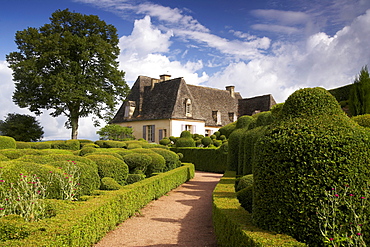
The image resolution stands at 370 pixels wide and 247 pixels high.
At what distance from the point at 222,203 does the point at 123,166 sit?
3958 millimetres

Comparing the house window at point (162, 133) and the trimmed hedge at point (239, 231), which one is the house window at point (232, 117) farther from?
the trimmed hedge at point (239, 231)

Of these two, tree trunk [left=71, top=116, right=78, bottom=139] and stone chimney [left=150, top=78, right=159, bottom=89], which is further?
stone chimney [left=150, top=78, right=159, bottom=89]

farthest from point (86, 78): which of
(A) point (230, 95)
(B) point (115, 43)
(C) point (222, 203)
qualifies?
(C) point (222, 203)

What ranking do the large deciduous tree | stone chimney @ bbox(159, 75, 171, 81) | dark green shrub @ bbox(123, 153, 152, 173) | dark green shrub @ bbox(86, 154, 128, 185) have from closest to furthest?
dark green shrub @ bbox(86, 154, 128, 185) < dark green shrub @ bbox(123, 153, 152, 173) < the large deciduous tree < stone chimney @ bbox(159, 75, 171, 81)

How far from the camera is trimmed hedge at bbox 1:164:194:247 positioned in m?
3.99

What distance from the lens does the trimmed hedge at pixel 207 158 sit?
60.5 feet

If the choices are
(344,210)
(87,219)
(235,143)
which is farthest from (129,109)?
(344,210)

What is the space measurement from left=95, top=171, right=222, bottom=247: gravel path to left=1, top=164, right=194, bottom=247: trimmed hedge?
24 cm

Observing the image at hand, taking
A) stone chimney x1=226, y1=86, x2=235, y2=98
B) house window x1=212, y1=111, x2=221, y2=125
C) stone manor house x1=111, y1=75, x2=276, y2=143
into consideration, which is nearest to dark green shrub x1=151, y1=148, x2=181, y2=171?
stone manor house x1=111, y1=75, x2=276, y2=143

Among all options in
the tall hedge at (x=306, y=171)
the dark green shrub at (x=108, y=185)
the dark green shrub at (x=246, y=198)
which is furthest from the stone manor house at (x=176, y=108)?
the tall hedge at (x=306, y=171)

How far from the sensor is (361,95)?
49.7ft

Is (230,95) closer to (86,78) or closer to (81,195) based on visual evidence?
(86,78)

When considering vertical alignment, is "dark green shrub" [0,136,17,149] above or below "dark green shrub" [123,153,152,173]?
above

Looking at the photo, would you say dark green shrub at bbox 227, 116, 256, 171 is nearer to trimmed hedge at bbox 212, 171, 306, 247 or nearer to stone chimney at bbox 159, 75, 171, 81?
trimmed hedge at bbox 212, 171, 306, 247
